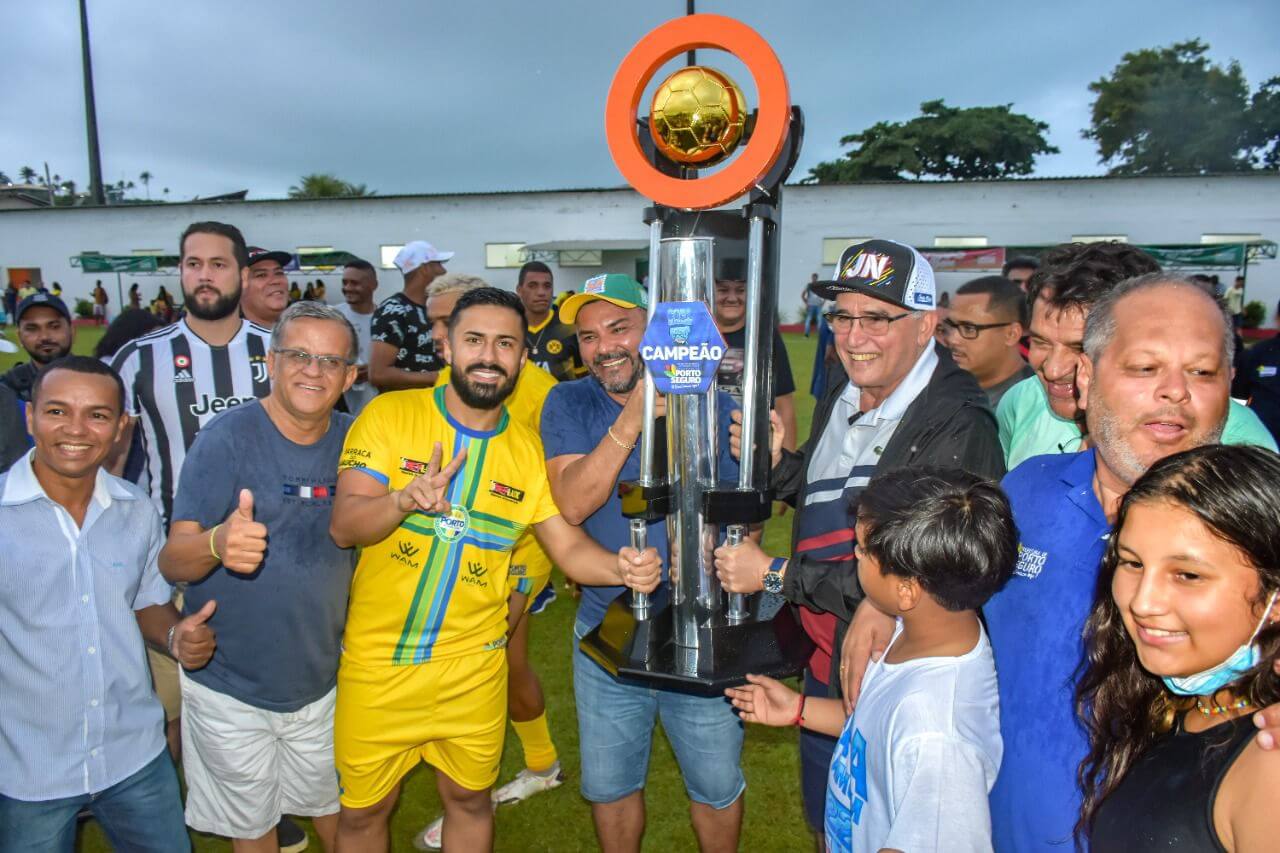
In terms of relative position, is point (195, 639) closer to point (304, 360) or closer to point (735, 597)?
point (304, 360)

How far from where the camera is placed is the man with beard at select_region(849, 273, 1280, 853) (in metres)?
1.67

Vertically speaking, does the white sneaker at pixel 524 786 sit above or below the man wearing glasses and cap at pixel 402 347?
below

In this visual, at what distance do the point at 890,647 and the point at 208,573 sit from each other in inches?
83.1

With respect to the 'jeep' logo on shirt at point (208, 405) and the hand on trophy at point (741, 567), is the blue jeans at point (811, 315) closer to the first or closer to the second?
the 'jeep' logo on shirt at point (208, 405)

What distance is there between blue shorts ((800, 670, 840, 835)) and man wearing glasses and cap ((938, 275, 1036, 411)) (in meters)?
2.67

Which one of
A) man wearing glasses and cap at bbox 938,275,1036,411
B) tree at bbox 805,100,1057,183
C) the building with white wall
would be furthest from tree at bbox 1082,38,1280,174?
man wearing glasses and cap at bbox 938,275,1036,411

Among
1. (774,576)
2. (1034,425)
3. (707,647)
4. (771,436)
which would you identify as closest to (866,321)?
(771,436)

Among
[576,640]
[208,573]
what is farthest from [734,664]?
[208,573]

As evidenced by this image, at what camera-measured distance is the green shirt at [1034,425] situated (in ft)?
8.49

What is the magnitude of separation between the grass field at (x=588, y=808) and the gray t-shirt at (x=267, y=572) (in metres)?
1.18

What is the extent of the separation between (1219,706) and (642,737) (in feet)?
6.28

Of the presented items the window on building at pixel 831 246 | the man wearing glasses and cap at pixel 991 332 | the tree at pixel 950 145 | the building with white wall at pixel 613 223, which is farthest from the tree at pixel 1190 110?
the man wearing glasses and cap at pixel 991 332

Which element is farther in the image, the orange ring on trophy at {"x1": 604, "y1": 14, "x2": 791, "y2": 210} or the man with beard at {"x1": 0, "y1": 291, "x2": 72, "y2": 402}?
the man with beard at {"x1": 0, "y1": 291, "x2": 72, "y2": 402}

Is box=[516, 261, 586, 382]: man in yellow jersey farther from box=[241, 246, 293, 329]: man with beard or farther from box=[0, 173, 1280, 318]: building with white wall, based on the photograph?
box=[0, 173, 1280, 318]: building with white wall
